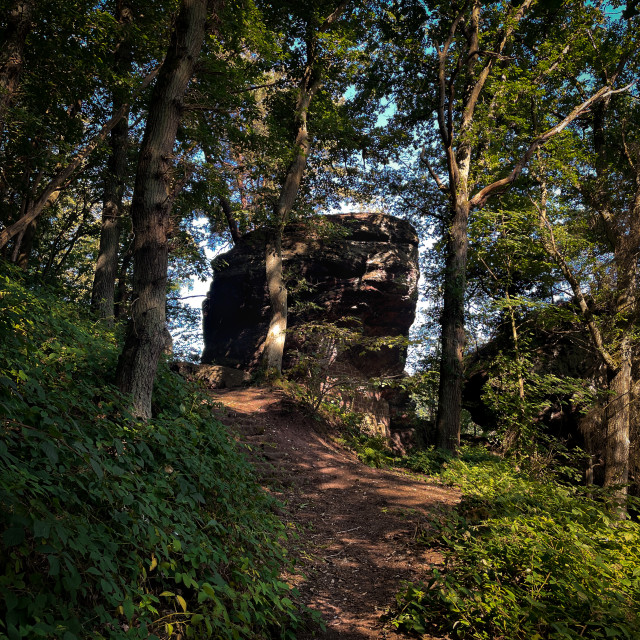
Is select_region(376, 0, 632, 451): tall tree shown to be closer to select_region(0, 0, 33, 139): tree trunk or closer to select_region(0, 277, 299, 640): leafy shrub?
select_region(0, 277, 299, 640): leafy shrub

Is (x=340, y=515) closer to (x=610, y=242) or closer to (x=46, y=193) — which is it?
(x=46, y=193)

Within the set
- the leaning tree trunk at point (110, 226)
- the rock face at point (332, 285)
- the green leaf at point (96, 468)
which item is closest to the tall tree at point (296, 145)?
the rock face at point (332, 285)

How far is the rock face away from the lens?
17531mm

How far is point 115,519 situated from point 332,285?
1542cm

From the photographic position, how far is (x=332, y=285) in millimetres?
17688

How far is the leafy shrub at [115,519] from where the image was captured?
193cm

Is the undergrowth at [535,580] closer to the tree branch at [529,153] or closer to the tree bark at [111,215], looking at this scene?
the tree branch at [529,153]

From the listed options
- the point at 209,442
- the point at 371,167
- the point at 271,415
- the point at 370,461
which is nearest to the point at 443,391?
the point at 370,461

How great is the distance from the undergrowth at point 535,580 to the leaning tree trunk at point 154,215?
10.8 ft

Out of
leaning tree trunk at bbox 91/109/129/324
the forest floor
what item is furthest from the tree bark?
the forest floor

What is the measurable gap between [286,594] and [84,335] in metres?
4.52

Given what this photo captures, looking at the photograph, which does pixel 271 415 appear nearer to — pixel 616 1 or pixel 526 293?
pixel 526 293

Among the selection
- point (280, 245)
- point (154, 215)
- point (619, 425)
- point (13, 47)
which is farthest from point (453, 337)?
point (13, 47)

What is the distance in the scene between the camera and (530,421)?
440 inches
